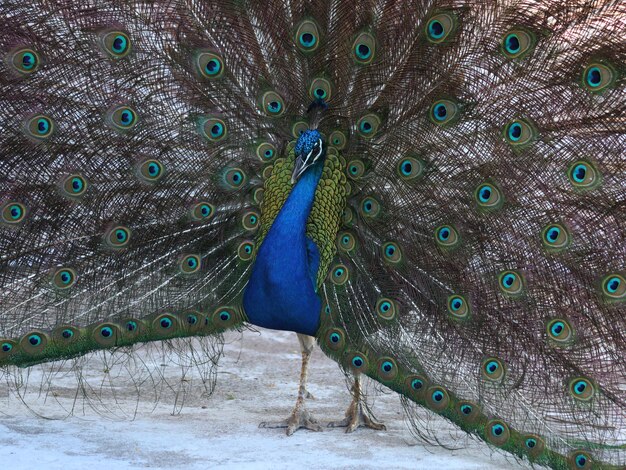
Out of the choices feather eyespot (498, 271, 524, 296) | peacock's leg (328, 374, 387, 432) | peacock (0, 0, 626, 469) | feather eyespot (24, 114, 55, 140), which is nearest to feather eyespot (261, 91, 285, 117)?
Result: peacock (0, 0, 626, 469)

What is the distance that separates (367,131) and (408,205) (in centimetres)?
38

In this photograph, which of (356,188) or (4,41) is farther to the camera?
(356,188)

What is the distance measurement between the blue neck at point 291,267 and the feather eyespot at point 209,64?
600 millimetres

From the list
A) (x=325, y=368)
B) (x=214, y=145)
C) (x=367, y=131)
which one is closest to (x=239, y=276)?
(x=214, y=145)

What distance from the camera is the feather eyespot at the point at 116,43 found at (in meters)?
4.01

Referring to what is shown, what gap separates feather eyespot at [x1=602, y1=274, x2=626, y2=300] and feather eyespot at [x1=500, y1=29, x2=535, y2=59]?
3.24 feet

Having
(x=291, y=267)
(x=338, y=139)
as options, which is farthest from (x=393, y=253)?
(x=338, y=139)

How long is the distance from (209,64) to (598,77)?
165 cm

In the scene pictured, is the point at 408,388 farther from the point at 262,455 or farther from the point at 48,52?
the point at 48,52

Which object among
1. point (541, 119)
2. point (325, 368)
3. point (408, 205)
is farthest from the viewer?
point (325, 368)

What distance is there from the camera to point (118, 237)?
422 centimetres

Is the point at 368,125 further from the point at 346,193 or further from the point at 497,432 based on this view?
the point at 497,432

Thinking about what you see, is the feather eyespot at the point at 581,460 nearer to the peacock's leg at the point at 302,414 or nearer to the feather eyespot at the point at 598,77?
the peacock's leg at the point at 302,414

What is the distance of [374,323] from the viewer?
13.6 ft
